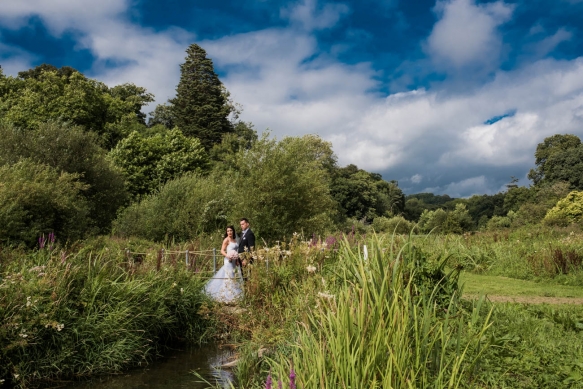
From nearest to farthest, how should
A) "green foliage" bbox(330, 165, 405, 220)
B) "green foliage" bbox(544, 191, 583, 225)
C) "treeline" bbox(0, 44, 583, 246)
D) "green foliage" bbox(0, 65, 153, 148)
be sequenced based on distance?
1. "treeline" bbox(0, 44, 583, 246)
2. "green foliage" bbox(544, 191, 583, 225)
3. "green foliage" bbox(0, 65, 153, 148)
4. "green foliage" bbox(330, 165, 405, 220)

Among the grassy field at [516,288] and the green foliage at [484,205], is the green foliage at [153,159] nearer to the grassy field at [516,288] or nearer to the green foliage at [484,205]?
the grassy field at [516,288]

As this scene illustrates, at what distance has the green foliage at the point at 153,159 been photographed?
115 feet

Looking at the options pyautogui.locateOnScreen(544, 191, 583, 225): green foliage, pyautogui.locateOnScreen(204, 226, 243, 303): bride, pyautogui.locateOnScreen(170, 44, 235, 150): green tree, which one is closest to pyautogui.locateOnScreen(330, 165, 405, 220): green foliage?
pyautogui.locateOnScreen(170, 44, 235, 150): green tree

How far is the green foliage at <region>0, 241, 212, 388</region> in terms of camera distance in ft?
20.5

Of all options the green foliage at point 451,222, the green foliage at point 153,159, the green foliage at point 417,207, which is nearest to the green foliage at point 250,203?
the green foliage at point 153,159

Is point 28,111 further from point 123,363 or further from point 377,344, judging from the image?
point 377,344

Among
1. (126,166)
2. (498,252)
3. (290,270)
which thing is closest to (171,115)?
(126,166)

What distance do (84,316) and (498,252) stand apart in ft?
42.3

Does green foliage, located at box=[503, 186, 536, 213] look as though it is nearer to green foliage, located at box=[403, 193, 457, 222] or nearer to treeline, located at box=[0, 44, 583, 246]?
treeline, located at box=[0, 44, 583, 246]

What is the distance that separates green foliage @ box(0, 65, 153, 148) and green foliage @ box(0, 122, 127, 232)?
7.22 m

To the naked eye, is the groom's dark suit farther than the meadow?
Yes

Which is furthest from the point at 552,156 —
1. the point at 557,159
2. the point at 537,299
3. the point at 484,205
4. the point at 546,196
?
the point at 537,299

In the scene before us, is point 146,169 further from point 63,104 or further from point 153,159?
point 63,104

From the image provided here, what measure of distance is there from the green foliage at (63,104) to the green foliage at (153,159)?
2.08 meters
